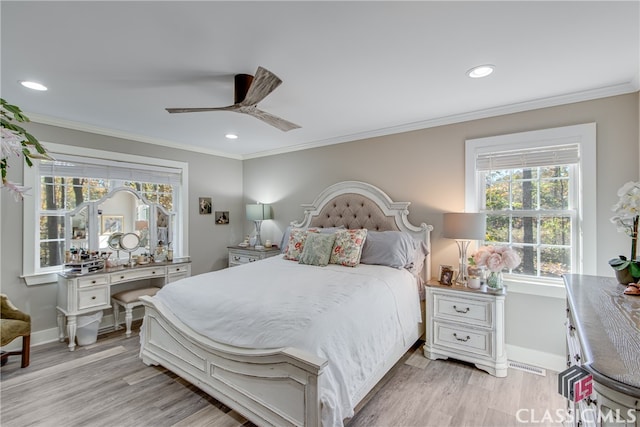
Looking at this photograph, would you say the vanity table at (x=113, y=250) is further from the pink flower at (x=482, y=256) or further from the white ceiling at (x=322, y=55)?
the pink flower at (x=482, y=256)

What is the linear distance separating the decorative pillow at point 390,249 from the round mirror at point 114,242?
2920mm

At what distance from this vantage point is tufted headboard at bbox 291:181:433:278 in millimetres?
3334

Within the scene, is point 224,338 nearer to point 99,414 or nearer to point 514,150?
point 99,414

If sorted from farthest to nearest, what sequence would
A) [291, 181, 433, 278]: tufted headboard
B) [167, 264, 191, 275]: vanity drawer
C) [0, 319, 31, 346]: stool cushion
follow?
[167, 264, 191, 275]: vanity drawer → [291, 181, 433, 278]: tufted headboard → [0, 319, 31, 346]: stool cushion

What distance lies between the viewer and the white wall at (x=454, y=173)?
2.40 metres

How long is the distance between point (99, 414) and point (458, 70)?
3438 mm

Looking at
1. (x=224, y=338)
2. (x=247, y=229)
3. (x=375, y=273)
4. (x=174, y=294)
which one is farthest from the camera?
(x=247, y=229)

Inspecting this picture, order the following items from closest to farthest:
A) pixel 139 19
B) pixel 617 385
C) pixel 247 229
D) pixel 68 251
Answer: pixel 617 385
pixel 139 19
pixel 68 251
pixel 247 229

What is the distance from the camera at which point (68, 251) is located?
10.7 ft

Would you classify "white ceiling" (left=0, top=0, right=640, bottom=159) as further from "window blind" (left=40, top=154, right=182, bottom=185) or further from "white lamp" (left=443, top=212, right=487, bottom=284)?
"white lamp" (left=443, top=212, right=487, bottom=284)

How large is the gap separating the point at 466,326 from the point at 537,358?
0.72m

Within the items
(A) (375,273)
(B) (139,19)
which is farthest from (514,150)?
(B) (139,19)

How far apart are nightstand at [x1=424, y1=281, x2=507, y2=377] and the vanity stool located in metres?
3.13

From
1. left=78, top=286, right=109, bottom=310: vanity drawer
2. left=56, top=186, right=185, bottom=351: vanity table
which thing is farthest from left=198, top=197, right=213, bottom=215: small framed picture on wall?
left=78, top=286, right=109, bottom=310: vanity drawer
